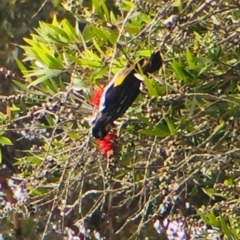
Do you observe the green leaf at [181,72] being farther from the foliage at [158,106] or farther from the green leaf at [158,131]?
Result: the green leaf at [158,131]

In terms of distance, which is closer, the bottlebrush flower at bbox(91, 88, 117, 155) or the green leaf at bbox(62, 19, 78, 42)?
the bottlebrush flower at bbox(91, 88, 117, 155)

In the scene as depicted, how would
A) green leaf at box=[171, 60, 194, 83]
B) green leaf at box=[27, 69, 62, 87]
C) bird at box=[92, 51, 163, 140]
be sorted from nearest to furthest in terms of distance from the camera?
bird at box=[92, 51, 163, 140], green leaf at box=[171, 60, 194, 83], green leaf at box=[27, 69, 62, 87]

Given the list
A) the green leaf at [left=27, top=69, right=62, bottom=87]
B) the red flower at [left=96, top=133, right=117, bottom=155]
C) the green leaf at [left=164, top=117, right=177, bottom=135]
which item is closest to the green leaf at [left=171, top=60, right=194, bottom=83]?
the green leaf at [left=164, top=117, right=177, bottom=135]

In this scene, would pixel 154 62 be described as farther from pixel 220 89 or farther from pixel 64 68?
pixel 64 68

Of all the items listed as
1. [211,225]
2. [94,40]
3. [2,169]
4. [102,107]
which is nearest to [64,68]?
[94,40]

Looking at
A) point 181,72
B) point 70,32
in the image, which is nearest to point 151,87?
point 181,72

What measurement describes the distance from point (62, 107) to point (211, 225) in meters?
0.79

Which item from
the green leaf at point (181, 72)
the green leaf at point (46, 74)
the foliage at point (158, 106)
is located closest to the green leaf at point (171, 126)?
the foliage at point (158, 106)

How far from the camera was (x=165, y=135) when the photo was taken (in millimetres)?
1794

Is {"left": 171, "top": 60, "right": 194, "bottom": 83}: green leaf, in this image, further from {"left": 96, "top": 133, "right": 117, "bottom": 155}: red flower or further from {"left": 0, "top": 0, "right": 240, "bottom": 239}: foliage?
{"left": 96, "top": 133, "right": 117, "bottom": 155}: red flower

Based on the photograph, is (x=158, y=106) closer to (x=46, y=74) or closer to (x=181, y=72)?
(x=181, y=72)

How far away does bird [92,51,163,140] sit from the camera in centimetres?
158

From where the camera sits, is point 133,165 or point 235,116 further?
point 133,165

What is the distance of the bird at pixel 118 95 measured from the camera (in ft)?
5.18
